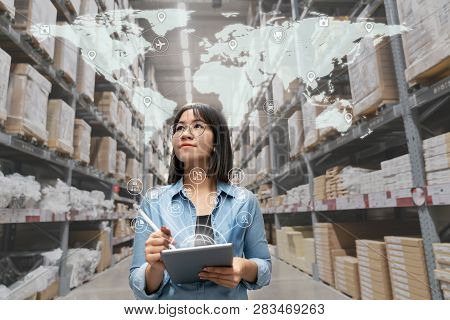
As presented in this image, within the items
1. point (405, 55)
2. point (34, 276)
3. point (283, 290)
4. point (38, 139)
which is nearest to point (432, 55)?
A: point (405, 55)

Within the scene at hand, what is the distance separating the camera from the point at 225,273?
52 cm

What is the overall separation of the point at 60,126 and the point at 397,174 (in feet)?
5.13

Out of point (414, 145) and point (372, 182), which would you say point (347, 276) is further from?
point (414, 145)

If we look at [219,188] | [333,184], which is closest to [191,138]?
[219,188]

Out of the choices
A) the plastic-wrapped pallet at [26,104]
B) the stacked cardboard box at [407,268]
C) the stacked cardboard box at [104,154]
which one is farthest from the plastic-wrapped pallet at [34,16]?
the stacked cardboard box at [407,268]

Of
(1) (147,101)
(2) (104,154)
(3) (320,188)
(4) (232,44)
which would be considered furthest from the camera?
(3) (320,188)

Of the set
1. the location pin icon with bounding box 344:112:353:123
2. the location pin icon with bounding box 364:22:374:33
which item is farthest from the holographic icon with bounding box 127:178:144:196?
the location pin icon with bounding box 364:22:374:33

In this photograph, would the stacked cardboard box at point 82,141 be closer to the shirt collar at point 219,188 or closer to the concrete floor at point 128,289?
the concrete floor at point 128,289

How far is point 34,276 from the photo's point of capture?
117cm

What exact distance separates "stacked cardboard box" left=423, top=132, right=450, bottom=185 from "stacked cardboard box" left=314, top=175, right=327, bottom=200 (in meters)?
0.77

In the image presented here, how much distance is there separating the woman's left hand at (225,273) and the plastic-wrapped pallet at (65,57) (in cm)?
129

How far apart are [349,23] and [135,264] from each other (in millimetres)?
1326

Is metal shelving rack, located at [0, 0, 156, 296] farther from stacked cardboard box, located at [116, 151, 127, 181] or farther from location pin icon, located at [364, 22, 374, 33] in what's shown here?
location pin icon, located at [364, 22, 374, 33]
